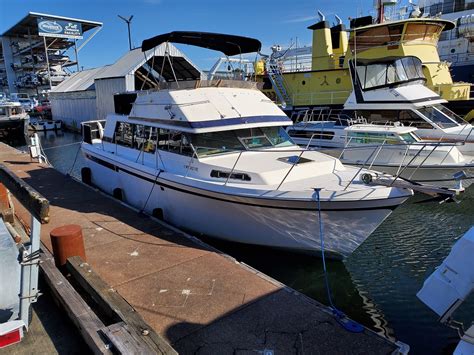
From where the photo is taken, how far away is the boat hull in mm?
5727

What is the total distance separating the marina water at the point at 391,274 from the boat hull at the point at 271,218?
1.32ft

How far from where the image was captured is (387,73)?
44.0 ft

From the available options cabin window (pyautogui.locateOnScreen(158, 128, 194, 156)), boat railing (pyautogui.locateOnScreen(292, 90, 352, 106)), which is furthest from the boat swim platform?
boat railing (pyautogui.locateOnScreen(292, 90, 352, 106))

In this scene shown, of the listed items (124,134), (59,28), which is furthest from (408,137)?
(59,28)

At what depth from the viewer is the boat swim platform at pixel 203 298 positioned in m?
3.87

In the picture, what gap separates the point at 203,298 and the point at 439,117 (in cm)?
1124

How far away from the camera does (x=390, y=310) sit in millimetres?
5621

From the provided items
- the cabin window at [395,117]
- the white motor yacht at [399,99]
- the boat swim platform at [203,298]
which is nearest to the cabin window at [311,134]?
the white motor yacht at [399,99]

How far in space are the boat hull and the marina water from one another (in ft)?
1.32

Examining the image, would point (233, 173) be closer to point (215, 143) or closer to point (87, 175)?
point (215, 143)

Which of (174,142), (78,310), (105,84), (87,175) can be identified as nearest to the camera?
(78,310)

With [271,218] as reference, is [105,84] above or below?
above

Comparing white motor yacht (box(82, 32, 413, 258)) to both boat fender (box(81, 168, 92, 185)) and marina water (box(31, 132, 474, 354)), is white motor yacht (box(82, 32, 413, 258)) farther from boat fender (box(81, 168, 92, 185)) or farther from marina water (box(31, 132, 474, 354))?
boat fender (box(81, 168, 92, 185))

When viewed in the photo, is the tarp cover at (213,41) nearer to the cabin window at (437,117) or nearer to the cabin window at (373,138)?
the cabin window at (373,138)
